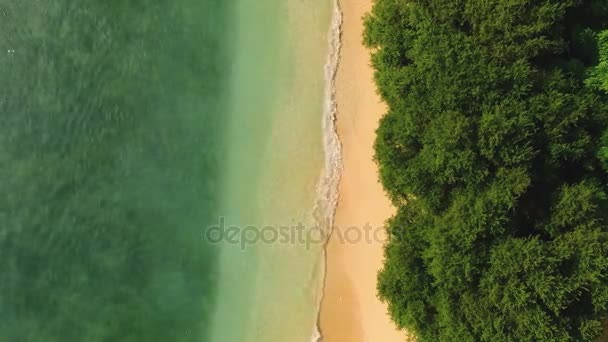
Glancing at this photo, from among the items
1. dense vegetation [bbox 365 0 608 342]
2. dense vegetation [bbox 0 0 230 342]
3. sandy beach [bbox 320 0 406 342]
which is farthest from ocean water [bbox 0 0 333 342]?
dense vegetation [bbox 365 0 608 342]

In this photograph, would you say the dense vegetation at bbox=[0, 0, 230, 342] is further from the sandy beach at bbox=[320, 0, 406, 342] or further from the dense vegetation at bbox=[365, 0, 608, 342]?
the dense vegetation at bbox=[365, 0, 608, 342]

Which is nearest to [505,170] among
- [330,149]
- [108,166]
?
[330,149]

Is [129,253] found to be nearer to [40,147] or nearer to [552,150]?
[40,147]

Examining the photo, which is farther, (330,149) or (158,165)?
(158,165)

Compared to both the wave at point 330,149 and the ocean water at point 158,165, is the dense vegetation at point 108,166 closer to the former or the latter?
the ocean water at point 158,165

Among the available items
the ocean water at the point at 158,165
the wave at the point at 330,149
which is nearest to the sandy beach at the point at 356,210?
the wave at the point at 330,149

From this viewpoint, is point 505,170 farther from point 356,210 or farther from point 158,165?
point 158,165
